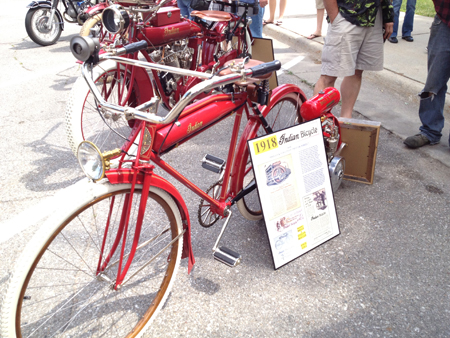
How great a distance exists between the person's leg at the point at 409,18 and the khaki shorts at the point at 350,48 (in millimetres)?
3274

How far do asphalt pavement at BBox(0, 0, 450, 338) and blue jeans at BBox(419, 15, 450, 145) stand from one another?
0.21 metres

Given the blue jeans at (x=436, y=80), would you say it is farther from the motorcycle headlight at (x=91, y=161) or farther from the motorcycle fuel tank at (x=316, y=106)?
the motorcycle headlight at (x=91, y=161)

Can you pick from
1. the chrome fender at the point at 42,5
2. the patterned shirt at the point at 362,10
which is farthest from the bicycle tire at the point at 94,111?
the chrome fender at the point at 42,5

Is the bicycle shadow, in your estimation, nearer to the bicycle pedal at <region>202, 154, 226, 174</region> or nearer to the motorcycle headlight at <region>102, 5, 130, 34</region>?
the motorcycle headlight at <region>102, 5, 130, 34</region>

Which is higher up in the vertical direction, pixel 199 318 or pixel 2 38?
pixel 2 38

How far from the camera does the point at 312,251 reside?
2457 mm

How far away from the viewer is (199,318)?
2.00m

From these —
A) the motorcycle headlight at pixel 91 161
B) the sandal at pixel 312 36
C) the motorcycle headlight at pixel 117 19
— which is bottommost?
the sandal at pixel 312 36

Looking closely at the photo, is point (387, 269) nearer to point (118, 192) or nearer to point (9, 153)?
point (118, 192)

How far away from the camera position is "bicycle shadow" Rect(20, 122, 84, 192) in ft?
10.0

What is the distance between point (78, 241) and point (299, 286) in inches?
53.8

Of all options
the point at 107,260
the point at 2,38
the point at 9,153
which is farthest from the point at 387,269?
the point at 2,38

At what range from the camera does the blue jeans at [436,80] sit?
328cm

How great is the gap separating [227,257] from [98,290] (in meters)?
0.73
